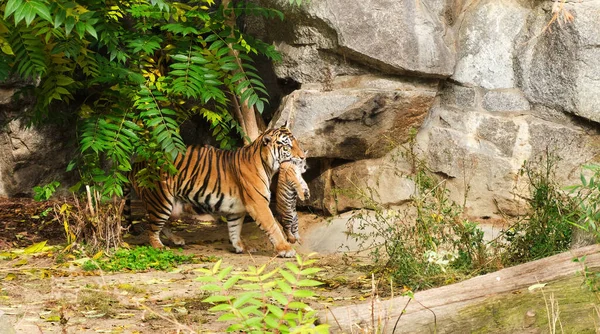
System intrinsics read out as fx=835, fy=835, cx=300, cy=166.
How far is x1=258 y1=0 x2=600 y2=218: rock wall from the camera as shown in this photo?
798 cm

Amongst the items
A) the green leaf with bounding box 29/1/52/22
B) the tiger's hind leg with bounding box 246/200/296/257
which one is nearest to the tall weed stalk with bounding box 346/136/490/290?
the tiger's hind leg with bounding box 246/200/296/257

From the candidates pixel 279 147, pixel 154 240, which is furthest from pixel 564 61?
pixel 154 240

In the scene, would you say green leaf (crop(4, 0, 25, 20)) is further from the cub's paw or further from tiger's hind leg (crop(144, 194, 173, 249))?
the cub's paw

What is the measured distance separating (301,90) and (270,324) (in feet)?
18.4

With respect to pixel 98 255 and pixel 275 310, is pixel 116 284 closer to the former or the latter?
pixel 98 255

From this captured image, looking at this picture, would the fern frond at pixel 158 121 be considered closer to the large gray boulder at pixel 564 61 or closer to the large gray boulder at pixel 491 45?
the large gray boulder at pixel 491 45

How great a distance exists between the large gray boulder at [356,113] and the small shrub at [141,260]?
1.76m

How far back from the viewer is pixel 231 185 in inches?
329

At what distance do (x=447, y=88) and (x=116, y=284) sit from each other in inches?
153

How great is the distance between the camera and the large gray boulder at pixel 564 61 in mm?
7820

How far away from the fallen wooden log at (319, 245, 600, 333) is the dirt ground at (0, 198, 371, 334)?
668mm

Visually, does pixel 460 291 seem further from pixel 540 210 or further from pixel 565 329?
pixel 540 210

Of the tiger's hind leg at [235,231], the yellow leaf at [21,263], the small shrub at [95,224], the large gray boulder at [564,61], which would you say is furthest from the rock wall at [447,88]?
the yellow leaf at [21,263]

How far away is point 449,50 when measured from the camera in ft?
27.1
